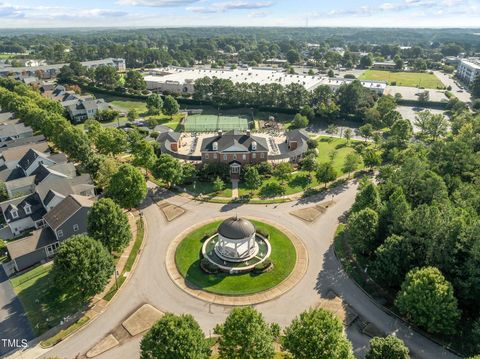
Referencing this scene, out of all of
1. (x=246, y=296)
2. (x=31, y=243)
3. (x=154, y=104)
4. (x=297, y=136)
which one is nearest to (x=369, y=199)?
(x=246, y=296)

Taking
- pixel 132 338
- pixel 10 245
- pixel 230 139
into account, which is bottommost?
pixel 132 338

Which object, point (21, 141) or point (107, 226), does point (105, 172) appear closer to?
point (107, 226)

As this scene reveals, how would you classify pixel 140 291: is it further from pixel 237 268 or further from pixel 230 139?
pixel 230 139

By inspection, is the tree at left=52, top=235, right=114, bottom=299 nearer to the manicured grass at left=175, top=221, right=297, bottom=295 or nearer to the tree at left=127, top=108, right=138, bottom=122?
the manicured grass at left=175, top=221, right=297, bottom=295

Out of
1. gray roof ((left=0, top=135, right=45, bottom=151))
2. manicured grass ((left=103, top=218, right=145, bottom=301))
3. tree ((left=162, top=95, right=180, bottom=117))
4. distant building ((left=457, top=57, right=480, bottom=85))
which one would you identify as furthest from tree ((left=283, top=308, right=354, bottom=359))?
distant building ((left=457, top=57, right=480, bottom=85))

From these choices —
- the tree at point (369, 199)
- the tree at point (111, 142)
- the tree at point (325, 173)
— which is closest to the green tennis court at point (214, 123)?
the tree at point (111, 142)

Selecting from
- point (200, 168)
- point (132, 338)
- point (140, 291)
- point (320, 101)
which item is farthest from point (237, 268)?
point (320, 101)

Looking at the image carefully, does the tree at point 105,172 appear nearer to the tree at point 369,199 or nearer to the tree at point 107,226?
the tree at point 107,226
